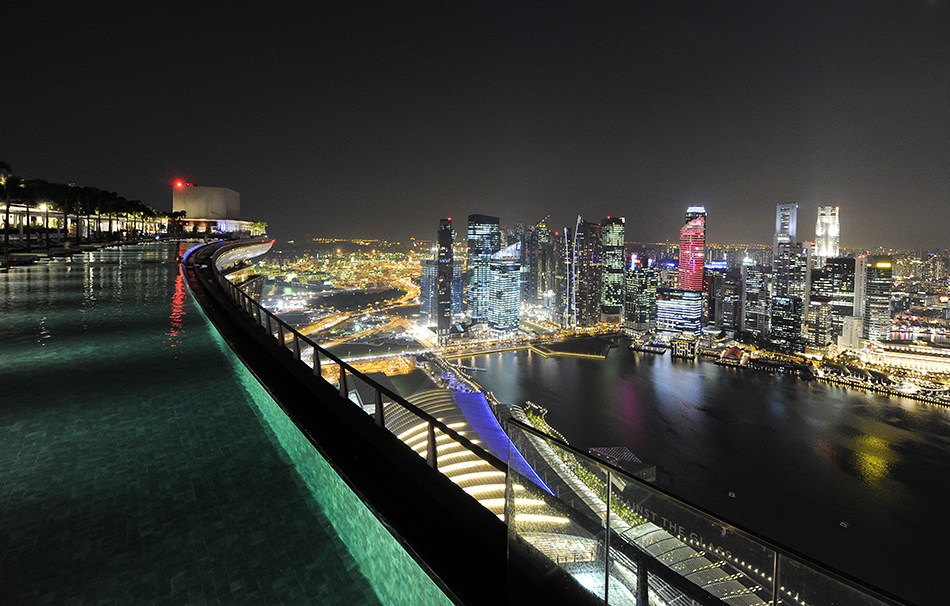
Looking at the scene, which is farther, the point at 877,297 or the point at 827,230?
the point at 827,230

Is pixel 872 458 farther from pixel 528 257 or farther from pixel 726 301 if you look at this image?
pixel 528 257

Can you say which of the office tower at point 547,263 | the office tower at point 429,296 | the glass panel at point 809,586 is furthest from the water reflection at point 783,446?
the office tower at point 547,263

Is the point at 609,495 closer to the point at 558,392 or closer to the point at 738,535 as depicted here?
the point at 738,535

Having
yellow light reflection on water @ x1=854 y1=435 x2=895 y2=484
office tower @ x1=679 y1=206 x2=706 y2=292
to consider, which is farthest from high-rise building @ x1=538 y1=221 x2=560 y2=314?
yellow light reflection on water @ x1=854 y1=435 x2=895 y2=484

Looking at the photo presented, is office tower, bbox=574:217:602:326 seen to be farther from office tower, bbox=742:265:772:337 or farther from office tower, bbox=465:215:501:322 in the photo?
office tower, bbox=742:265:772:337

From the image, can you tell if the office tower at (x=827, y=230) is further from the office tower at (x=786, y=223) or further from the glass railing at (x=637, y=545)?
the glass railing at (x=637, y=545)

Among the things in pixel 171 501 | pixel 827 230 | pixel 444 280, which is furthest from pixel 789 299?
pixel 171 501
